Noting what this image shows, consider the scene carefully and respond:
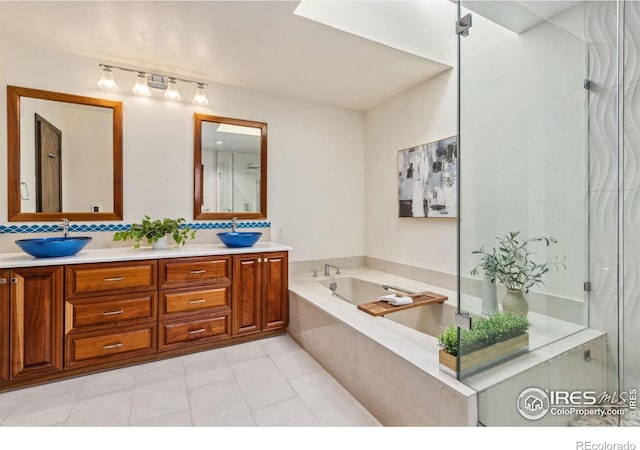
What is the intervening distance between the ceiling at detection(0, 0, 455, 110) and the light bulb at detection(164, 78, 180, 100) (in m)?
0.11

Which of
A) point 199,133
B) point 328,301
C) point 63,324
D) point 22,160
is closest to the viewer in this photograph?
point 63,324

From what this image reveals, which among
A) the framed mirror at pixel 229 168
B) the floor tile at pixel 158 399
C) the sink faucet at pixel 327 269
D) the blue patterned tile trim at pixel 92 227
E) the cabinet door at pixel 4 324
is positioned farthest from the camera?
the sink faucet at pixel 327 269

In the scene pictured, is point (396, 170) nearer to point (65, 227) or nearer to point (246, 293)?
point (246, 293)

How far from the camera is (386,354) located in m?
1.67

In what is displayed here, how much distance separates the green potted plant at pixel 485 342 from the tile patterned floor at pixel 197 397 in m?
0.64

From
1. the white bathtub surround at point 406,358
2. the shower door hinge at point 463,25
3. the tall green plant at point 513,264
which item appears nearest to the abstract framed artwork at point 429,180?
the white bathtub surround at point 406,358

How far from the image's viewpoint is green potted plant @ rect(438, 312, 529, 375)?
1.42 m

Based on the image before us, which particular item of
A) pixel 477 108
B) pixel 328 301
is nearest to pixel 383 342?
pixel 328 301

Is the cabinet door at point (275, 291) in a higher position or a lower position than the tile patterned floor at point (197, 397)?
higher

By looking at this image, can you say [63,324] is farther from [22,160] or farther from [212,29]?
[212,29]

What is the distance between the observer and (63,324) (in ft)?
6.68

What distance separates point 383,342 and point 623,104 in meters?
1.89

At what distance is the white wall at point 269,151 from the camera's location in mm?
2396

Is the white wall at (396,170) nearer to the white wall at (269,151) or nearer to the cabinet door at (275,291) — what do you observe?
the white wall at (269,151)
